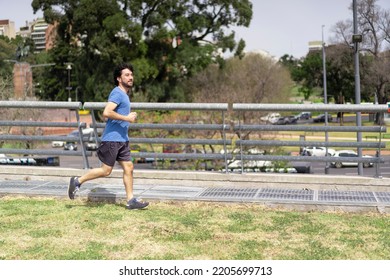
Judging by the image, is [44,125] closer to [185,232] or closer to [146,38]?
[185,232]

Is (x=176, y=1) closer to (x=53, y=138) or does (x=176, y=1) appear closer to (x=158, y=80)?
(x=158, y=80)

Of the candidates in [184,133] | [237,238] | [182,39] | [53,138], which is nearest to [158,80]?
[182,39]

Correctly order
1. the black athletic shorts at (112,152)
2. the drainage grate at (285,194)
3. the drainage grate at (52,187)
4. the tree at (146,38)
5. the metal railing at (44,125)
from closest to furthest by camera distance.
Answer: the black athletic shorts at (112,152) → the drainage grate at (285,194) → the drainage grate at (52,187) → the metal railing at (44,125) → the tree at (146,38)

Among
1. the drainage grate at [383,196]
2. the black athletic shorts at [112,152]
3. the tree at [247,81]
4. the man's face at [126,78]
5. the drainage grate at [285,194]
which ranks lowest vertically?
the drainage grate at [383,196]

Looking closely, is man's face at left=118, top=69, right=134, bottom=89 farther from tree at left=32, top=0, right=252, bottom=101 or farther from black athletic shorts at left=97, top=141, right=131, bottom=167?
tree at left=32, top=0, right=252, bottom=101

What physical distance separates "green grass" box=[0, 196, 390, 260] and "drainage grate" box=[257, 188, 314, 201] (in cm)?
42

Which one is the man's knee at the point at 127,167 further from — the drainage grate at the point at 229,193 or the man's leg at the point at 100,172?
the drainage grate at the point at 229,193

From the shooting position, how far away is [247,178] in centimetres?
770

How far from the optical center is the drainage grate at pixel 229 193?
6930 millimetres

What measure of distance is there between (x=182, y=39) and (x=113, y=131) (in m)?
47.4

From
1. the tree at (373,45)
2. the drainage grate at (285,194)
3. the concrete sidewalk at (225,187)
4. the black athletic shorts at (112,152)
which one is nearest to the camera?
the black athletic shorts at (112,152)

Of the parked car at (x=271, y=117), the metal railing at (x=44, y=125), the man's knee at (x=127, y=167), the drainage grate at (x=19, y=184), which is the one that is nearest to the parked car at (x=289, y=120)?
the parked car at (x=271, y=117)

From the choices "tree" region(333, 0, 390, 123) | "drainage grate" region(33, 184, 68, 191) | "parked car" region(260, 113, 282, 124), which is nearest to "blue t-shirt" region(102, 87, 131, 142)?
"drainage grate" region(33, 184, 68, 191)

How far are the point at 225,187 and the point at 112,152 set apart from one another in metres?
1.99
